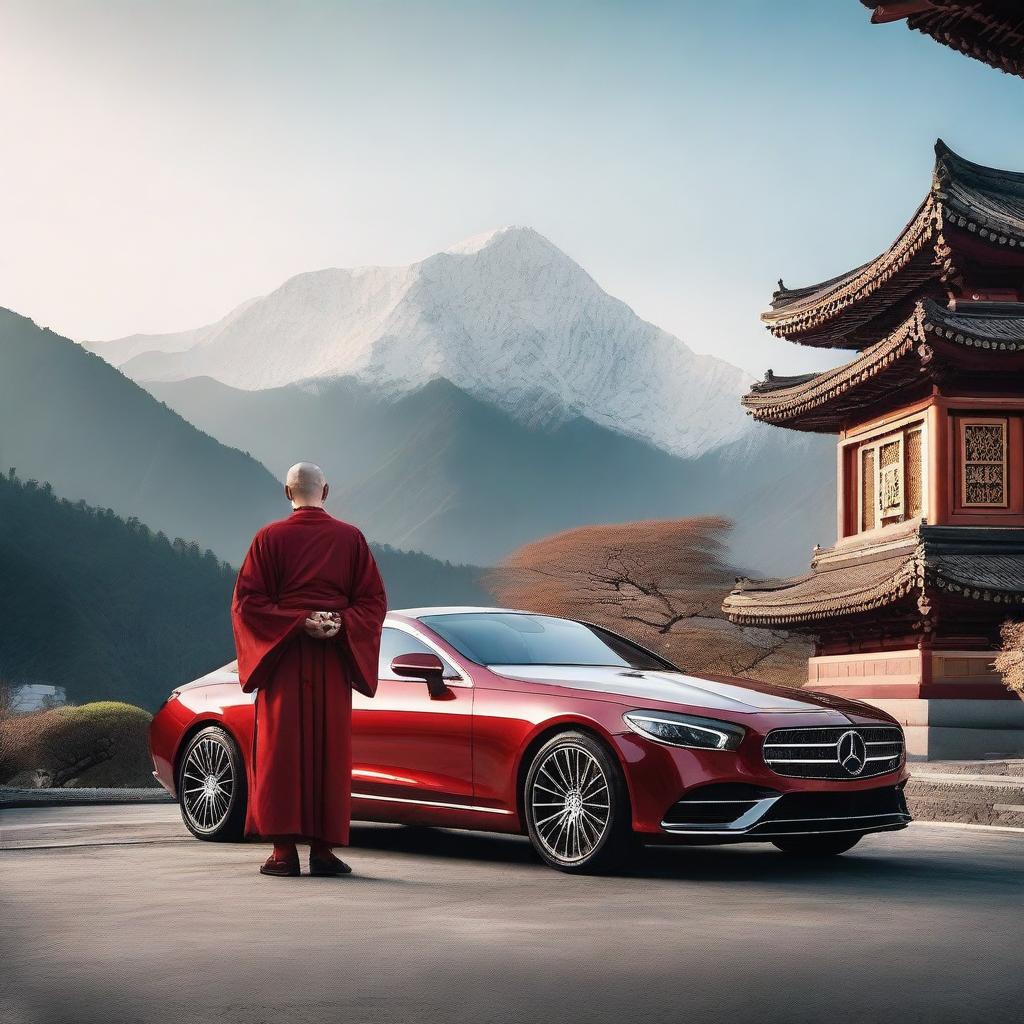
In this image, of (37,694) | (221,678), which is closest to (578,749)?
(221,678)

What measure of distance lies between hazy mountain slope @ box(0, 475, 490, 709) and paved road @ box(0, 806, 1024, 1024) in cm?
8570

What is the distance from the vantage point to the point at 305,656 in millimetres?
7820

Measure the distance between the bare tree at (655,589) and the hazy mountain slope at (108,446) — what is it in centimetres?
10171

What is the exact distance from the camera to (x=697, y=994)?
16.9 feet

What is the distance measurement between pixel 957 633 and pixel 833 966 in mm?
21536

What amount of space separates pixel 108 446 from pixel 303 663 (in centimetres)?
14224

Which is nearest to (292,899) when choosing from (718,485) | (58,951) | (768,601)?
(58,951)

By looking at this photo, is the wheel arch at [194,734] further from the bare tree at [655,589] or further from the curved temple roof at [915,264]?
the bare tree at [655,589]

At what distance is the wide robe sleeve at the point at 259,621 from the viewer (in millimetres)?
7707

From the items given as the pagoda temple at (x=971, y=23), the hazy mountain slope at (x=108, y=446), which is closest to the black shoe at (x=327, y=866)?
the pagoda temple at (x=971, y=23)

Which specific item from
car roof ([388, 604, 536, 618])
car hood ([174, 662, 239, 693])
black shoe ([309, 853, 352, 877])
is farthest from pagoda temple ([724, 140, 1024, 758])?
black shoe ([309, 853, 352, 877])

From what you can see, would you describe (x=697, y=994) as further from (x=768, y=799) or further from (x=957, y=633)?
(x=957, y=633)

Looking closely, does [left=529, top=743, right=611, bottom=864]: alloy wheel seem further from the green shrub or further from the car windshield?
the green shrub

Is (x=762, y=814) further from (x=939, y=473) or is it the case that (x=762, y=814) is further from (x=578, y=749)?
(x=939, y=473)
